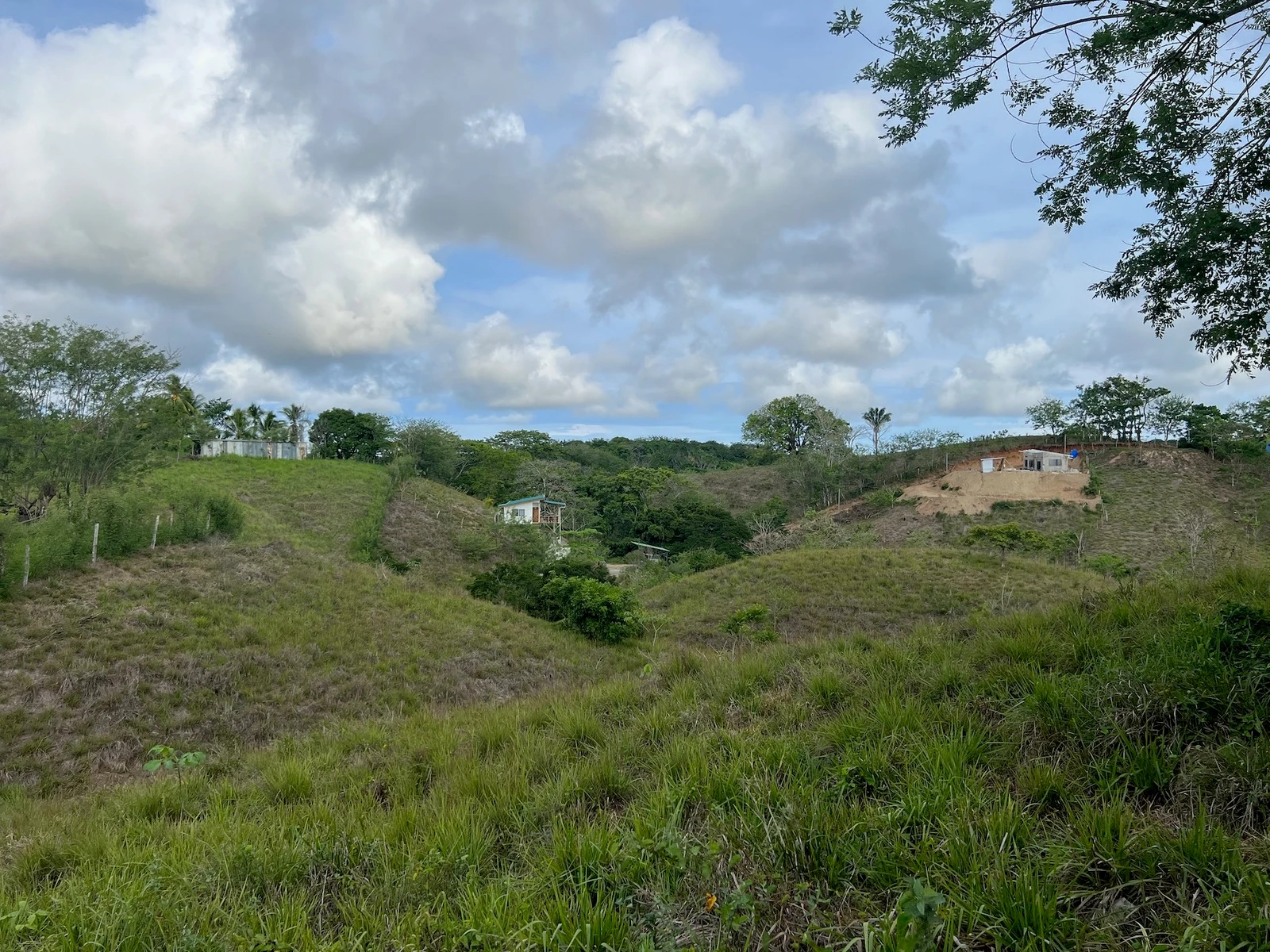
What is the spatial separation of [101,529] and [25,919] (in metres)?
13.1

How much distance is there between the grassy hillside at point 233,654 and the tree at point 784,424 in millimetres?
49876

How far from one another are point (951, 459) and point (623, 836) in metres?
46.5

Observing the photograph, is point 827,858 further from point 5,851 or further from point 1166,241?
point 1166,241

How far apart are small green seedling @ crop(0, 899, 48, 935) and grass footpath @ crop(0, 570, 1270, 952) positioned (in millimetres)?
18

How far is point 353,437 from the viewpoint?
4806 centimetres

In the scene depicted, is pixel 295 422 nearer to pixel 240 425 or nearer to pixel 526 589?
pixel 240 425

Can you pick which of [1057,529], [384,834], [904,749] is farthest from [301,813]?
[1057,529]

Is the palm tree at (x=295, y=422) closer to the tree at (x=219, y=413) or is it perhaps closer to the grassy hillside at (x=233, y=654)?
the tree at (x=219, y=413)

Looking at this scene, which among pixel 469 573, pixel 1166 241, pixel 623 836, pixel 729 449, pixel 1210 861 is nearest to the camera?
pixel 1210 861

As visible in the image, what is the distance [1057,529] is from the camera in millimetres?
29016

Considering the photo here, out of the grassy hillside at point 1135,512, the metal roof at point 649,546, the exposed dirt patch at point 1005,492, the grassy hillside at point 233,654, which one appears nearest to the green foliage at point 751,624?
the grassy hillside at point 233,654

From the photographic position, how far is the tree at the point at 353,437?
47.6 m

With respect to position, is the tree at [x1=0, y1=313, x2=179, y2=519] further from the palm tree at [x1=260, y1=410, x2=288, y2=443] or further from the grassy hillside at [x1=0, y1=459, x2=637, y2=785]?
the palm tree at [x1=260, y1=410, x2=288, y2=443]

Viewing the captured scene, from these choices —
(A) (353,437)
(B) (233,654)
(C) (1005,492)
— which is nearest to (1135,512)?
(C) (1005,492)
